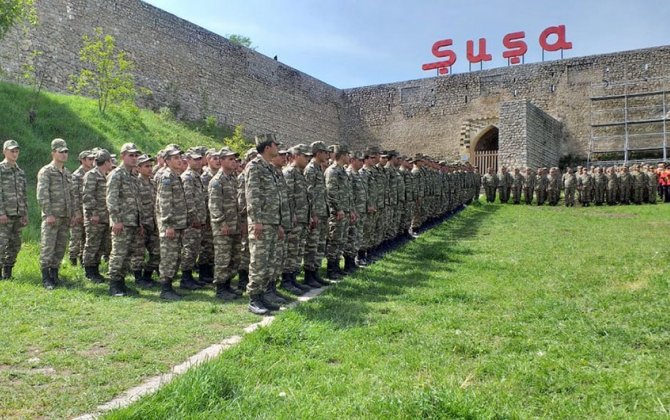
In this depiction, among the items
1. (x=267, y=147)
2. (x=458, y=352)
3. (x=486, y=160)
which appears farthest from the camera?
(x=486, y=160)

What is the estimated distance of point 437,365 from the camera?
12.4 ft

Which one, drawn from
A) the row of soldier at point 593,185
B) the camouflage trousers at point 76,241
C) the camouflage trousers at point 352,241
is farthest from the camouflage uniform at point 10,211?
the row of soldier at point 593,185

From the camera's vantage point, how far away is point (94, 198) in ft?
24.0

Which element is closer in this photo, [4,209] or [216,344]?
[216,344]

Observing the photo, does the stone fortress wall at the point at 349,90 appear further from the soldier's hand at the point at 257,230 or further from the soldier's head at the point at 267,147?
the soldier's hand at the point at 257,230

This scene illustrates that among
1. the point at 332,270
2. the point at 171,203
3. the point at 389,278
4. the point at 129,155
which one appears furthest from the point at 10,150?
the point at 389,278

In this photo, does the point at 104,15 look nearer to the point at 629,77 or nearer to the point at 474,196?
the point at 474,196

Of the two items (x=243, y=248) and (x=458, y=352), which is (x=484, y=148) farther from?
(x=458, y=352)

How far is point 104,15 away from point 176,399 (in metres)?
18.4

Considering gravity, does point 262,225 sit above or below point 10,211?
below

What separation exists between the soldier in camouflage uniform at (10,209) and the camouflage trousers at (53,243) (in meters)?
0.47

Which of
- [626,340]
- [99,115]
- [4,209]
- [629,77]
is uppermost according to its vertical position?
[629,77]

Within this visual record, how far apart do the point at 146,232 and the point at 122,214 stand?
2.79 ft

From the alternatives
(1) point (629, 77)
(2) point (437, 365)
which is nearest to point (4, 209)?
(2) point (437, 365)
